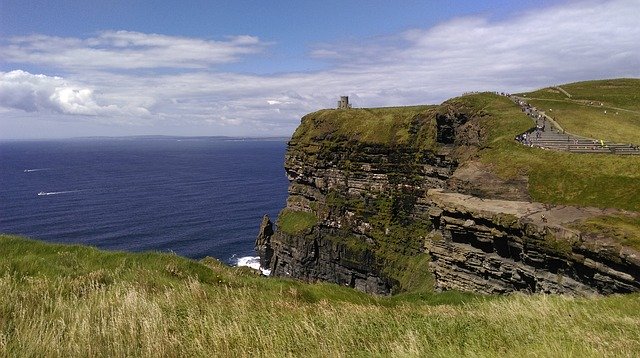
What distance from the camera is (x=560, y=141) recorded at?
157 ft

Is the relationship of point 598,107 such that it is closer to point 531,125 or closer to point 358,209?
point 531,125

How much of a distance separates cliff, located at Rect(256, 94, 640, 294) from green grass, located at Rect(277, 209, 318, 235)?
0.24 m

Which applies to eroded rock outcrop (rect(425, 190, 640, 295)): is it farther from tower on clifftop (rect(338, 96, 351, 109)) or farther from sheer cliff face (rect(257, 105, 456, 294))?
tower on clifftop (rect(338, 96, 351, 109))

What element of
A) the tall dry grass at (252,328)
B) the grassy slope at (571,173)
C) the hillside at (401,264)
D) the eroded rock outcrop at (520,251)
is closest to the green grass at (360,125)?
the hillside at (401,264)

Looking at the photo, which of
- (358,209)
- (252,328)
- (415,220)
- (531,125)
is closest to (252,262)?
(358,209)

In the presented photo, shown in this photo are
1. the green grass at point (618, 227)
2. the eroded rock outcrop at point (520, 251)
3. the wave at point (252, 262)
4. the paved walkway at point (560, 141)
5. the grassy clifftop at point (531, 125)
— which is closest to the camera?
the green grass at point (618, 227)

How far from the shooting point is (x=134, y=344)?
7211mm

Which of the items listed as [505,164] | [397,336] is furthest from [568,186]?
[397,336]

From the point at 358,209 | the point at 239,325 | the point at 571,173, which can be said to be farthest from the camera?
the point at 358,209

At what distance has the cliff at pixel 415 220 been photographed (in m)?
31.3

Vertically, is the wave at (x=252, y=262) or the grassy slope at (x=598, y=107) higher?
the grassy slope at (x=598, y=107)

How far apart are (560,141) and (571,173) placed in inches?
431

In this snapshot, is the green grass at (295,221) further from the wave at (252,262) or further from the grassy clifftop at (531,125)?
the grassy clifftop at (531,125)

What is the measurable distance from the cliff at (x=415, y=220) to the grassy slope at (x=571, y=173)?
1.22m
